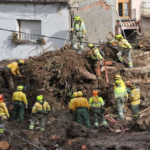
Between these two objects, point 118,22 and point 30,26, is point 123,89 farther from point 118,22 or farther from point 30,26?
point 118,22

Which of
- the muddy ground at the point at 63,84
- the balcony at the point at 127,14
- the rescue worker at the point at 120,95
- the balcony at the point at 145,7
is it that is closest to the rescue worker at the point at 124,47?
the muddy ground at the point at 63,84

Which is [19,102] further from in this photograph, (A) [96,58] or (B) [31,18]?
(B) [31,18]

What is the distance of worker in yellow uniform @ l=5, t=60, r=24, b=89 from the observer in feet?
41.3

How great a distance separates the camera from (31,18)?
1666 cm

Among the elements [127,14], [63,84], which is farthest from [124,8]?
[63,84]

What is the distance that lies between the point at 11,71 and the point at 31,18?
516 cm

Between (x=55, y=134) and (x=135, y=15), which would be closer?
(x=55, y=134)

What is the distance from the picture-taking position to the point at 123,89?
11.4m

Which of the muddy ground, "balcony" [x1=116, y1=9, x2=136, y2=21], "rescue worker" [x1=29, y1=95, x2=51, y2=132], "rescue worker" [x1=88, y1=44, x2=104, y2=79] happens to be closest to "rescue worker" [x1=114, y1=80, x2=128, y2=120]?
the muddy ground

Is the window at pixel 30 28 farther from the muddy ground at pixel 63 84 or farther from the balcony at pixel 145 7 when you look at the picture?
the balcony at pixel 145 7

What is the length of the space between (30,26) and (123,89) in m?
8.13

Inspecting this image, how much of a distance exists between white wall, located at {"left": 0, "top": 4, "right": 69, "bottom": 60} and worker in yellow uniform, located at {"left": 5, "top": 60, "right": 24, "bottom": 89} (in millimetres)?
3575

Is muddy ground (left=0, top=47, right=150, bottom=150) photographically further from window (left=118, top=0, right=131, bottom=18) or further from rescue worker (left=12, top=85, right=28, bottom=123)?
window (left=118, top=0, right=131, bottom=18)

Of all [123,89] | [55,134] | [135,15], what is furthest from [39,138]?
[135,15]
